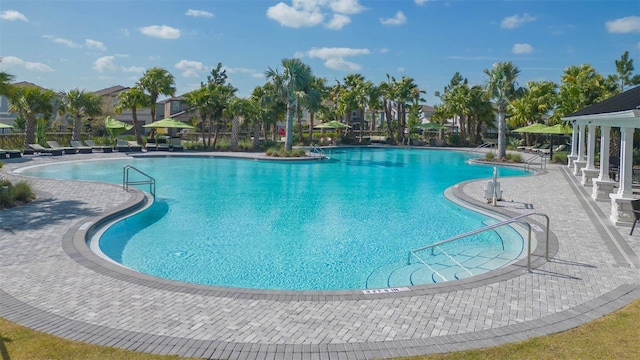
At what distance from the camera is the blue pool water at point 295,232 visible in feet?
32.5

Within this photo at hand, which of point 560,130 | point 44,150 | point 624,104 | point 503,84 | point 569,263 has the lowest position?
point 569,263

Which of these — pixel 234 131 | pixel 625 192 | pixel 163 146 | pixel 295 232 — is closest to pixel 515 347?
pixel 295 232

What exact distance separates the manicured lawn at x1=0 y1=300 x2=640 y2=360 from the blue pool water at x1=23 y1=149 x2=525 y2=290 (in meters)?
3.76

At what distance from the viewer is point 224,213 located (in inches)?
608

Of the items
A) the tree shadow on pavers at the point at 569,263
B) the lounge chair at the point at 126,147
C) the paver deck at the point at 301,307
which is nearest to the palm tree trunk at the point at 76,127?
the lounge chair at the point at 126,147

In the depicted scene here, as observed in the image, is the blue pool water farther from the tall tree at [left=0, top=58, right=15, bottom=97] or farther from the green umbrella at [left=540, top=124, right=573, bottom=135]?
the green umbrella at [left=540, top=124, right=573, bottom=135]

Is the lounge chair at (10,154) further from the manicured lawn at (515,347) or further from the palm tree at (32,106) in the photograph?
the manicured lawn at (515,347)

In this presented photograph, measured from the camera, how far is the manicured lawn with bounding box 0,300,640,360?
5.21 meters

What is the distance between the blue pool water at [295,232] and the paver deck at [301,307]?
1700 mm

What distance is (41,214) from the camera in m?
12.8

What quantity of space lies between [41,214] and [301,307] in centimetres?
949

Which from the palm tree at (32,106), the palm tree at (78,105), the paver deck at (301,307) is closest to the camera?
the paver deck at (301,307)

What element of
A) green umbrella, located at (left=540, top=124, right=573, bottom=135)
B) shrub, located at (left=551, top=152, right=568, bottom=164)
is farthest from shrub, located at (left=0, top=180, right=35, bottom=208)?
shrub, located at (left=551, top=152, right=568, bottom=164)

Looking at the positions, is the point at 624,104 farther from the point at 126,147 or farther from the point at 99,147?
the point at 99,147
